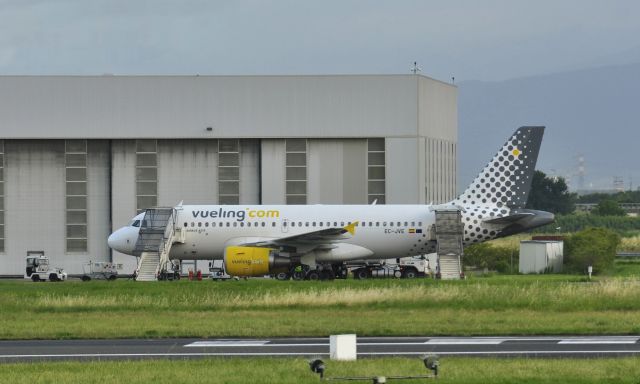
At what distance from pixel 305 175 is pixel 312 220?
16.3 meters

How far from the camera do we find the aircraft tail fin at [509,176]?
203ft

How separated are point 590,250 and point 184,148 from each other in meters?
25.0

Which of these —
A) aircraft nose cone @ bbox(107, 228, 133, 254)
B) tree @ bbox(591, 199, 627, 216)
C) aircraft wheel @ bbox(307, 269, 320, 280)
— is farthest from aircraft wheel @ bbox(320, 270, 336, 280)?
tree @ bbox(591, 199, 627, 216)

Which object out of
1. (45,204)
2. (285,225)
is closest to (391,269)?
(285,225)

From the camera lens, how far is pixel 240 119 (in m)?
77.2

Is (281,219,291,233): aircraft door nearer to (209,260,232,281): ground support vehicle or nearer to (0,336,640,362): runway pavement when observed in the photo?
(209,260,232,281): ground support vehicle

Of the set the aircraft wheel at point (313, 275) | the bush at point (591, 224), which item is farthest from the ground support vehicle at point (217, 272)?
the bush at point (591, 224)

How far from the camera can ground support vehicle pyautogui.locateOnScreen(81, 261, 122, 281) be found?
70.7 meters

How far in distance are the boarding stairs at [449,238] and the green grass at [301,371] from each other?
115 feet

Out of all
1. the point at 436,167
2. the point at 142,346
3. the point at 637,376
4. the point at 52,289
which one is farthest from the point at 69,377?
the point at 436,167

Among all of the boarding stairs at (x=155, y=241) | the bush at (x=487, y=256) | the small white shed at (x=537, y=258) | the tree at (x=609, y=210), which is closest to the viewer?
the boarding stairs at (x=155, y=241)

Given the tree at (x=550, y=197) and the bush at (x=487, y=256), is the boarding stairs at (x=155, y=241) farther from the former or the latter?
the tree at (x=550, y=197)

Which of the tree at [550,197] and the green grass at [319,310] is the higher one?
the tree at [550,197]

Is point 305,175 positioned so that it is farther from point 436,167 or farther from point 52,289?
point 52,289
